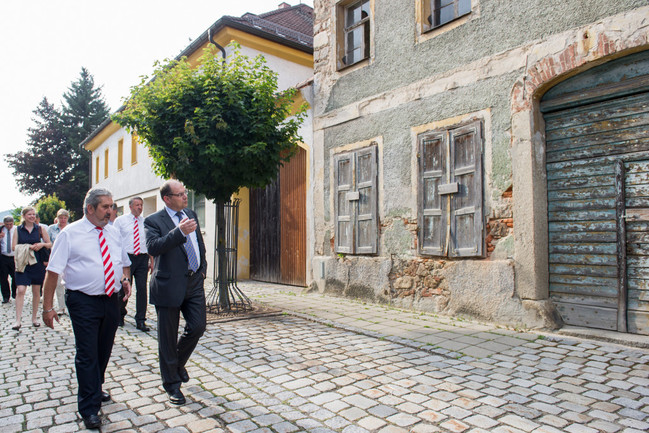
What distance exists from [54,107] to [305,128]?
3757 centimetres

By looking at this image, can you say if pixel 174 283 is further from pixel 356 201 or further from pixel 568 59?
pixel 356 201

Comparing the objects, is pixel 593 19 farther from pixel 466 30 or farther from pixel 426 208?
pixel 426 208

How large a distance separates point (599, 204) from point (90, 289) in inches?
202

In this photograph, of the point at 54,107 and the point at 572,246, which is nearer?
the point at 572,246

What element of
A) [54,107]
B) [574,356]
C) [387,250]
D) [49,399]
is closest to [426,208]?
[387,250]

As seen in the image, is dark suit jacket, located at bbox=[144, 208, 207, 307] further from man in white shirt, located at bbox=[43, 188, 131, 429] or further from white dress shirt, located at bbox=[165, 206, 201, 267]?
man in white shirt, located at bbox=[43, 188, 131, 429]

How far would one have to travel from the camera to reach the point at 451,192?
21.9ft

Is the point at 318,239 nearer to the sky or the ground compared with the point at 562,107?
nearer to the ground

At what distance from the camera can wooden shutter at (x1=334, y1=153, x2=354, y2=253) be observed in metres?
8.48

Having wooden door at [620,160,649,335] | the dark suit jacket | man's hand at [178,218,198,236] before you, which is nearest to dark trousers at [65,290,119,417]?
the dark suit jacket

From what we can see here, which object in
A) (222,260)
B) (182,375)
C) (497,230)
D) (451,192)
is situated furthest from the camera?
(222,260)

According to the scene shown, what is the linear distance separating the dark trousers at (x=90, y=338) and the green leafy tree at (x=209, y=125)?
11.4 feet

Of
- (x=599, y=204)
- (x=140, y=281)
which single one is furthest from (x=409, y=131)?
(x=140, y=281)

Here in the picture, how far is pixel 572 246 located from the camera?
18.5 ft
